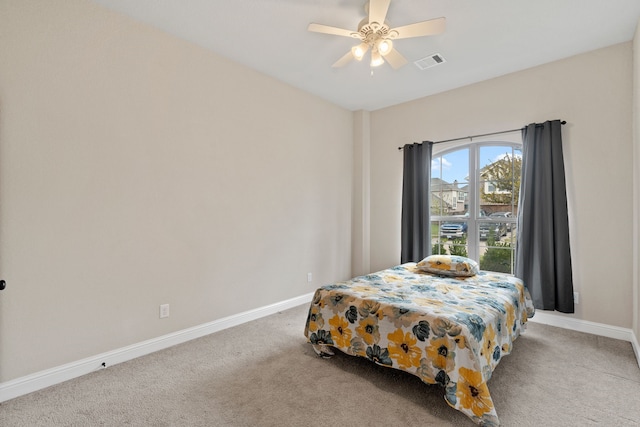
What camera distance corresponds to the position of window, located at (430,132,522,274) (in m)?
3.65

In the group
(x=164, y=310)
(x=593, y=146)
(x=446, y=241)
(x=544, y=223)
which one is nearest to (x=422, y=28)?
(x=593, y=146)

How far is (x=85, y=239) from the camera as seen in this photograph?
230 cm

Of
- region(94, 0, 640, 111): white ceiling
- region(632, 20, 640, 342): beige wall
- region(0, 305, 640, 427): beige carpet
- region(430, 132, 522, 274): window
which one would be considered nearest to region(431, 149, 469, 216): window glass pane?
region(430, 132, 522, 274): window

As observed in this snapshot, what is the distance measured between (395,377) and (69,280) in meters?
2.46

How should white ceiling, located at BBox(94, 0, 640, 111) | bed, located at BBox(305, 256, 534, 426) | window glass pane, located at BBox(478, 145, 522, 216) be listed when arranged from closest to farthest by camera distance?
bed, located at BBox(305, 256, 534, 426), white ceiling, located at BBox(94, 0, 640, 111), window glass pane, located at BBox(478, 145, 522, 216)

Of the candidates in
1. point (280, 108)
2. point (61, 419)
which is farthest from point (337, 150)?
point (61, 419)

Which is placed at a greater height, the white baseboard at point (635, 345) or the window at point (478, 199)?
the window at point (478, 199)

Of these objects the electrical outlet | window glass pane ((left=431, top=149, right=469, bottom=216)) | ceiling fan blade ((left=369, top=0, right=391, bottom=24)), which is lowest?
the electrical outlet

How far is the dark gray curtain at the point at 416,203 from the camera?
4109 millimetres

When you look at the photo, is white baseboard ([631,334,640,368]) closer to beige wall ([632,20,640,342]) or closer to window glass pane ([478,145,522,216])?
beige wall ([632,20,640,342])

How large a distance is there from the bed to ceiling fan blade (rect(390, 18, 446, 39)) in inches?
76.8

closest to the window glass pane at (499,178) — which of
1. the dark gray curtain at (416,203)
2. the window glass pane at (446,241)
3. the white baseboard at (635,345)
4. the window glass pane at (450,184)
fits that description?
the window glass pane at (450,184)

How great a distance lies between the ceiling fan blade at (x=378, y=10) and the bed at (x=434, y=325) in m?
2.02

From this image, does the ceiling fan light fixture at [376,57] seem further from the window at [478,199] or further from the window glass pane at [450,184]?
the window glass pane at [450,184]
